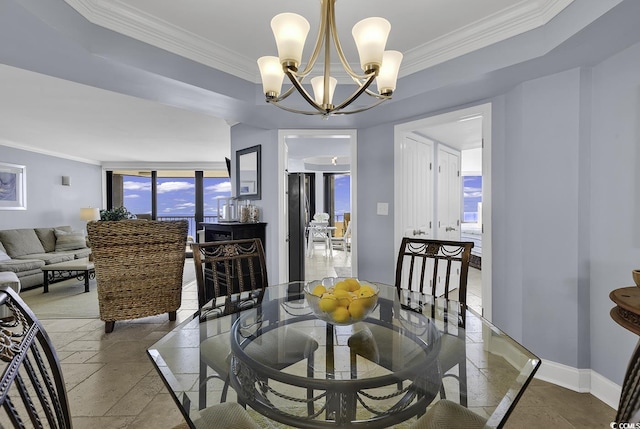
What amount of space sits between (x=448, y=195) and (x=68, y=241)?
6.61 meters

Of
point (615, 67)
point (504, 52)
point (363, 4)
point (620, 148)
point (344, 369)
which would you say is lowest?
point (344, 369)

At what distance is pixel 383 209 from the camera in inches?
132

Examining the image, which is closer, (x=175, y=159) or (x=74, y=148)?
(x=74, y=148)

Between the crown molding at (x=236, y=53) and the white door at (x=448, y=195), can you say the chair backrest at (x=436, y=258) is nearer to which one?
the crown molding at (x=236, y=53)

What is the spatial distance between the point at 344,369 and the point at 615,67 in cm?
237

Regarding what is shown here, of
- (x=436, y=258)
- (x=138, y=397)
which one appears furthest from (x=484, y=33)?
(x=138, y=397)

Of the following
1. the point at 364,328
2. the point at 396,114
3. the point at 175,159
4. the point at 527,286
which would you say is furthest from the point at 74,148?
the point at 527,286

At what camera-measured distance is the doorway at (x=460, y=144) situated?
8.52ft

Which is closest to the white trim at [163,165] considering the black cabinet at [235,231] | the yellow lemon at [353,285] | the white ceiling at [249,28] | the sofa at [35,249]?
the sofa at [35,249]

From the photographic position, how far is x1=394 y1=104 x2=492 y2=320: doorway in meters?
2.60

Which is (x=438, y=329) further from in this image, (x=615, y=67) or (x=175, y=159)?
(x=175, y=159)

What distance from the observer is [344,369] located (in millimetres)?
1193

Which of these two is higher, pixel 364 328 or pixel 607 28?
pixel 607 28

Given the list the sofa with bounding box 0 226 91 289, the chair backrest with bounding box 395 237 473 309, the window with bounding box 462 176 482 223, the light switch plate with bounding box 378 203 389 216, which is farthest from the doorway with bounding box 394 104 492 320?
the sofa with bounding box 0 226 91 289
